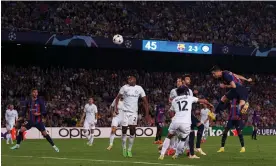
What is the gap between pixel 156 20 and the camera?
166 ft

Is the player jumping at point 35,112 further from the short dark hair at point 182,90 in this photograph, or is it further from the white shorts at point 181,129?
the short dark hair at point 182,90

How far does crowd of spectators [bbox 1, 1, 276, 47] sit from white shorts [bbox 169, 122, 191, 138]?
91.3ft

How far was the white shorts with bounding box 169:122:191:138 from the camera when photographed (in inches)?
619

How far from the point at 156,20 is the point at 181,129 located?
3542 centimetres

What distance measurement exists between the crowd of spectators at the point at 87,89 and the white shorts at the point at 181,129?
22.1 m

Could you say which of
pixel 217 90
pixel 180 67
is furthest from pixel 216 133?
pixel 180 67

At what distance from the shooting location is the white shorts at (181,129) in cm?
1571

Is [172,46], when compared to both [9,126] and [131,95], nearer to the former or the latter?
[9,126]

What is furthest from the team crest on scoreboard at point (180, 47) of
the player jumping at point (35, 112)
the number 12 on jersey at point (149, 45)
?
the player jumping at point (35, 112)

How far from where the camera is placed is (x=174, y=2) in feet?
177

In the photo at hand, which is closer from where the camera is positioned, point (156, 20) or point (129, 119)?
point (129, 119)

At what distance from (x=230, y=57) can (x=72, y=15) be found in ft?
56.6

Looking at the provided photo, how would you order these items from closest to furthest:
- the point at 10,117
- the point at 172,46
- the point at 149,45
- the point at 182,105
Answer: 1. the point at 182,105
2. the point at 10,117
3. the point at 149,45
4. the point at 172,46

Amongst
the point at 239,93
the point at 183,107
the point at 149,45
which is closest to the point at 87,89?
the point at 149,45
